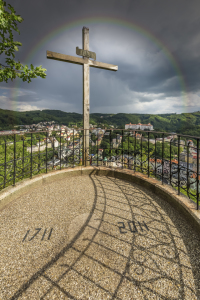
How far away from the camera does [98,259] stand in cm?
159

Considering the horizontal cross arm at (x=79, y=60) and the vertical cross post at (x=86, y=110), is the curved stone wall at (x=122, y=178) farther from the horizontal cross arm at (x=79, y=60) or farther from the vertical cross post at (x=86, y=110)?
the horizontal cross arm at (x=79, y=60)

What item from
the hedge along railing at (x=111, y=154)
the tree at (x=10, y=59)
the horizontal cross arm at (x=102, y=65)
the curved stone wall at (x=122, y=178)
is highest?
the horizontal cross arm at (x=102, y=65)

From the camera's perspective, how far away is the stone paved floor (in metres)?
1.31

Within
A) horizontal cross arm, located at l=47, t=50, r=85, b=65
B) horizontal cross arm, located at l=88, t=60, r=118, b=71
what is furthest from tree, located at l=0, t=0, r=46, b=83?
horizontal cross arm, located at l=88, t=60, r=118, b=71

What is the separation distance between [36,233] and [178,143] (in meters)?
2.69

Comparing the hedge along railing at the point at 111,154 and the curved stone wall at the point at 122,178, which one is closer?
the curved stone wall at the point at 122,178

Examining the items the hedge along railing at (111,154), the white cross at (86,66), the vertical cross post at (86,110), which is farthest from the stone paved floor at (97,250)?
the white cross at (86,66)

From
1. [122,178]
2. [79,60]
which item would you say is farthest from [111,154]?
[79,60]

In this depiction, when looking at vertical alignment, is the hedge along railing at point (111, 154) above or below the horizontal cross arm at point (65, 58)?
below

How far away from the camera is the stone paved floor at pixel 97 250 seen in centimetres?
131

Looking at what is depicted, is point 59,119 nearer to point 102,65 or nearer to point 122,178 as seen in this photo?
point 102,65

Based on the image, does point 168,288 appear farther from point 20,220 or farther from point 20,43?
point 20,43

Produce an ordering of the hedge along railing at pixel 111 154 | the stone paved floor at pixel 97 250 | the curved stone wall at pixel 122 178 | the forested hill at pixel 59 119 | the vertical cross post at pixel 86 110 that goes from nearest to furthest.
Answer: the stone paved floor at pixel 97 250
the curved stone wall at pixel 122 178
the hedge along railing at pixel 111 154
the vertical cross post at pixel 86 110
the forested hill at pixel 59 119

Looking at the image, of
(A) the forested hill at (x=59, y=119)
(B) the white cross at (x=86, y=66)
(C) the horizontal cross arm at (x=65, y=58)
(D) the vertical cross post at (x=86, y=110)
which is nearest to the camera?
(C) the horizontal cross arm at (x=65, y=58)
